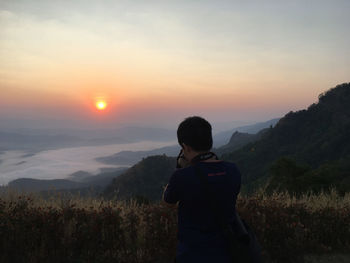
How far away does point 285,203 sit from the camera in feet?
19.8

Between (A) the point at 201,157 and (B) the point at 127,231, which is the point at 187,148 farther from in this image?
(B) the point at 127,231

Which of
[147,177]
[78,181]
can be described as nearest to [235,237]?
[147,177]

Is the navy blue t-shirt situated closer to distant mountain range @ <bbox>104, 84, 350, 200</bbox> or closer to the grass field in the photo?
the grass field

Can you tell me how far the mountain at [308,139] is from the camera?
7888 cm

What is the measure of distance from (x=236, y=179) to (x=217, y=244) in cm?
50

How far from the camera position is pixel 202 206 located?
6.70 ft

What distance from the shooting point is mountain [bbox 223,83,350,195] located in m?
78.9

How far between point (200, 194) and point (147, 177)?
10045cm

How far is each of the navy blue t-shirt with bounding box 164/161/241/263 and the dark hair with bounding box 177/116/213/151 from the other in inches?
6.6

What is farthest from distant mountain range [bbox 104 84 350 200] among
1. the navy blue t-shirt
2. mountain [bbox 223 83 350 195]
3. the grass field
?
the navy blue t-shirt

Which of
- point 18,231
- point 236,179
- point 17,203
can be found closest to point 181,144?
point 236,179

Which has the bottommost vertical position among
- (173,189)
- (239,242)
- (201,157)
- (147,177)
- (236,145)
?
(147,177)

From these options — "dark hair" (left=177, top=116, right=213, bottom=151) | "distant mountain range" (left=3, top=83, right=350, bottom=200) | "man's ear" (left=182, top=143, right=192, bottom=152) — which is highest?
"dark hair" (left=177, top=116, right=213, bottom=151)

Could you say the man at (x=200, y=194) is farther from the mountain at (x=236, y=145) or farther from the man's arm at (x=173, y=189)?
the mountain at (x=236, y=145)
